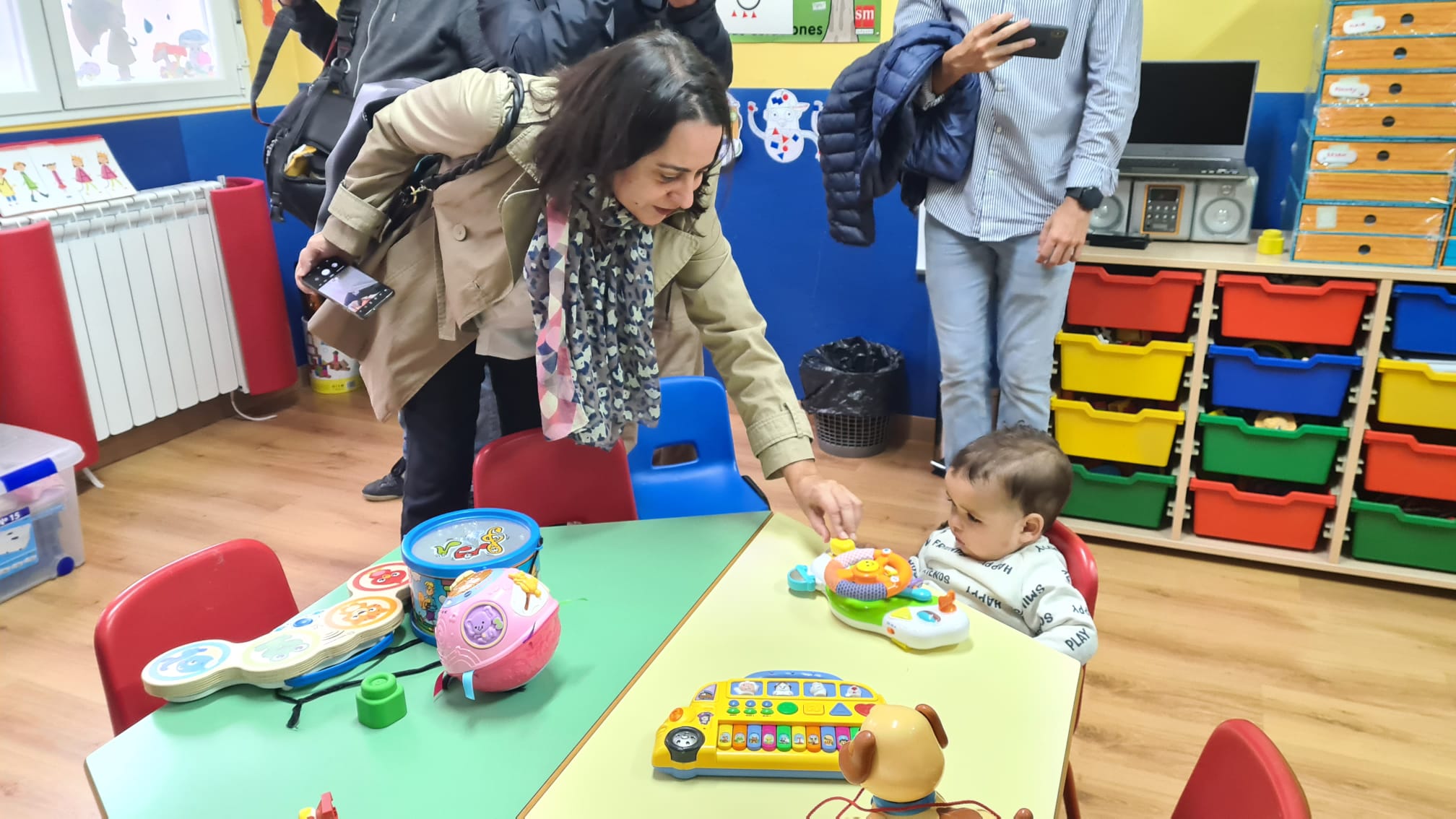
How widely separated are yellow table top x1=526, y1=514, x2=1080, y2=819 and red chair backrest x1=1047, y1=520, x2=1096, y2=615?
32 cm

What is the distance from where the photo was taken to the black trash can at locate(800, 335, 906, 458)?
115 inches

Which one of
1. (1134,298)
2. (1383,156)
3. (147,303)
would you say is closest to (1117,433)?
(1134,298)

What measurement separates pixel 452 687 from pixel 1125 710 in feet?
4.52

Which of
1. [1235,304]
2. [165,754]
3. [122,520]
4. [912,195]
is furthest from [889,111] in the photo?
[122,520]

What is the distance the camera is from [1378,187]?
213 cm

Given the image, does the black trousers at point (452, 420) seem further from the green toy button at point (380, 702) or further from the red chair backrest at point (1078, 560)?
the red chair backrest at point (1078, 560)

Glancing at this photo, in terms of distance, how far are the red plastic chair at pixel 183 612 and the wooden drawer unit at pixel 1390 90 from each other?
7.30 feet

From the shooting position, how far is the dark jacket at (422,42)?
5.72 ft

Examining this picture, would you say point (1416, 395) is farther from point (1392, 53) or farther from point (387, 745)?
point (387, 745)

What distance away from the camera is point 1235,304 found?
2279 millimetres

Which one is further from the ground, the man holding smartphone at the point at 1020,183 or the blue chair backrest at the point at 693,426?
the man holding smartphone at the point at 1020,183

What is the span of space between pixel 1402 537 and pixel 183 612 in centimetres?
241

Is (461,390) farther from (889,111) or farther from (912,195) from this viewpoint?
(912,195)

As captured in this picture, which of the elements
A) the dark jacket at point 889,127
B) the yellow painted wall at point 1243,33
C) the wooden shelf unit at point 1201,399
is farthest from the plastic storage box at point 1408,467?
the dark jacket at point 889,127
